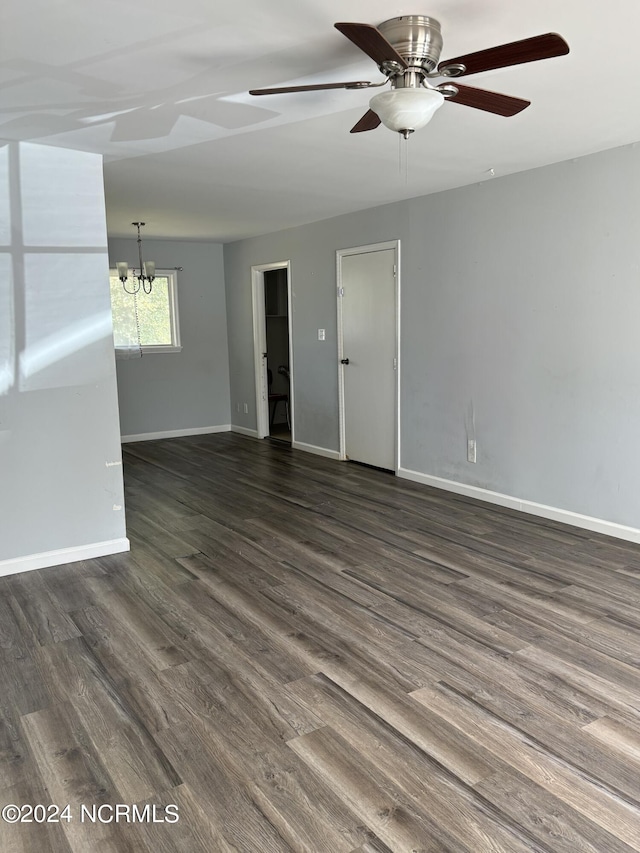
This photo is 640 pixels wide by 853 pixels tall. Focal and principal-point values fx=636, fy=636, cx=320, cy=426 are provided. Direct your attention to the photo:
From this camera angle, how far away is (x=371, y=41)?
1882 mm

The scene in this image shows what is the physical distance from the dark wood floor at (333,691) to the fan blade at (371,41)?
2.18 meters

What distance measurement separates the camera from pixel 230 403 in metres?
8.34

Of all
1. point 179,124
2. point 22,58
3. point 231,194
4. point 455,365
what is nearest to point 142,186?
point 231,194

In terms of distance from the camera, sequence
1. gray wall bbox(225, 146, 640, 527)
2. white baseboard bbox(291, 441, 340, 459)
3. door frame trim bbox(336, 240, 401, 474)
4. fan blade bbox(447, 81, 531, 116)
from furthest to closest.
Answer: white baseboard bbox(291, 441, 340, 459) → door frame trim bbox(336, 240, 401, 474) → gray wall bbox(225, 146, 640, 527) → fan blade bbox(447, 81, 531, 116)

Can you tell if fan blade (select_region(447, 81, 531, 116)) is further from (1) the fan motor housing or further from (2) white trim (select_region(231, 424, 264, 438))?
(2) white trim (select_region(231, 424, 264, 438))

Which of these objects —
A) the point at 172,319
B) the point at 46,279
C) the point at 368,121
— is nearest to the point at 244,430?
the point at 172,319

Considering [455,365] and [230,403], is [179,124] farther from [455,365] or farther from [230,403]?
[230,403]

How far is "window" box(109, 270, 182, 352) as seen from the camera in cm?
747

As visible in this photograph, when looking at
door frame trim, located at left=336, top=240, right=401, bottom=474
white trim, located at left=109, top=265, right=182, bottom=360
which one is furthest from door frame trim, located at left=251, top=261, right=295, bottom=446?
door frame trim, located at left=336, top=240, right=401, bottom=474

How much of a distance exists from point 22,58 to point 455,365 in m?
3.54

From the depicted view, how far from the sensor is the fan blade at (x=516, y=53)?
183cm

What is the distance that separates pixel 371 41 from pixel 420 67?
0.47 meters

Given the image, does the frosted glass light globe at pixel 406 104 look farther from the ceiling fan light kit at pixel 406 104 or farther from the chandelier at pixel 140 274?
the chandelier at pixel 140 274

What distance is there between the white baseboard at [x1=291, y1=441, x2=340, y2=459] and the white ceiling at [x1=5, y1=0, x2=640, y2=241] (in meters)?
Answer: 2.75
